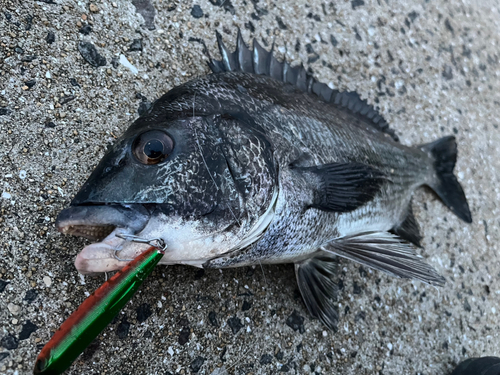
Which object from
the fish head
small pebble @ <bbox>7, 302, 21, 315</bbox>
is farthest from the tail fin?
small pebble @ <bbox>7, 302, 21, 315</bbox>

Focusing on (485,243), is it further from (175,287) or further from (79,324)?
(79,324)

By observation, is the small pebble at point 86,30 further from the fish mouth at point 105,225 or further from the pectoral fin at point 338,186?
the pectoral fin at point 338,186

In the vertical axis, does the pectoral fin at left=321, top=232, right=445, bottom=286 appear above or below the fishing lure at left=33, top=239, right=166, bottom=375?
below

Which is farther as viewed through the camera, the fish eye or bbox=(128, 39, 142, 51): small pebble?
bbox=(128, 39, 142, 51): small pebble

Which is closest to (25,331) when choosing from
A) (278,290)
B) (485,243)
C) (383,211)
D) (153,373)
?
(153,373)

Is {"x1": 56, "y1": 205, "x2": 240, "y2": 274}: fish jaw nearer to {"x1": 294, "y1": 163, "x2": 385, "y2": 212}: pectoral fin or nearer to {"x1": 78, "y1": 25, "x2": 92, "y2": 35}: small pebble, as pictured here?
{"x1": 294, "y1": 163, "x2": 385, "y2": 212}: pectoral fin

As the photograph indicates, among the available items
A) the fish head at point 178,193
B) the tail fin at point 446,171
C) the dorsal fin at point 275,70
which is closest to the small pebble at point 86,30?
the dorsal fin at point 275,70

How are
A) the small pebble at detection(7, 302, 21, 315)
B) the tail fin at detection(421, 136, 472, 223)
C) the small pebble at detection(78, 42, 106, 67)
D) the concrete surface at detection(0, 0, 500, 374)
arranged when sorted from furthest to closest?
the tail fin at detection(421, 136, 472, 223) < the small pebble at detection(78, 42, 106, 67) < the concrete surface at detection(0, 0, 500, 374) < the small pebble at detection(7, 302, 21, 315)
